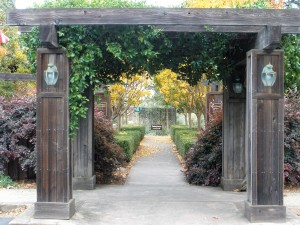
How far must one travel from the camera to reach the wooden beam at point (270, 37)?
657cm

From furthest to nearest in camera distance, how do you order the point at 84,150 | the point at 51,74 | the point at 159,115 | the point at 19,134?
1. the point at 159,115
2. the point at 19,134
3. the point at 84,150
4. the point at 51,74

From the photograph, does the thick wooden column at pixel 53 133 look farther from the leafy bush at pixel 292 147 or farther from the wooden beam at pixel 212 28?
the leafy bush at pixel 292 147

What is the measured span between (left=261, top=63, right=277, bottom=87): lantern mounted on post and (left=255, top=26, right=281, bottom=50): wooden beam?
0.31 m

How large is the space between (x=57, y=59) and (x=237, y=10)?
288cm

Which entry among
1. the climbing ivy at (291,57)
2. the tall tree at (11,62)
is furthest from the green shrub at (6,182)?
the tall tree at (11,62)

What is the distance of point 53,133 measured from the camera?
7.04 metres

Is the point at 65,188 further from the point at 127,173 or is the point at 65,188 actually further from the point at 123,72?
the point at 127,173

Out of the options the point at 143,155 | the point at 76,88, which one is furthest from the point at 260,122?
the point at 143,155

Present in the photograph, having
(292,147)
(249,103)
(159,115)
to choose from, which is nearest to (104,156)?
(292,147)

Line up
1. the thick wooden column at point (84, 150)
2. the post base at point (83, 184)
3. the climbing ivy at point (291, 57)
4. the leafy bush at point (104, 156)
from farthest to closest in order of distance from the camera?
the leafy bush at point (104, 156) → the thick wooden column at point (84, 150) → the post base at point (83, 184) → the climbing ivy at point (291, 57)

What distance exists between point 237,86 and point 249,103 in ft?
8.99

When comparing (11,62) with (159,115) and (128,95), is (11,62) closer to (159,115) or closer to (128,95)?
(128,95)

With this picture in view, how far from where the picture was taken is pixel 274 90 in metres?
6.98

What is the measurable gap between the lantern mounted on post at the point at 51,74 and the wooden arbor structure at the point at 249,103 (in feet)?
0.28
